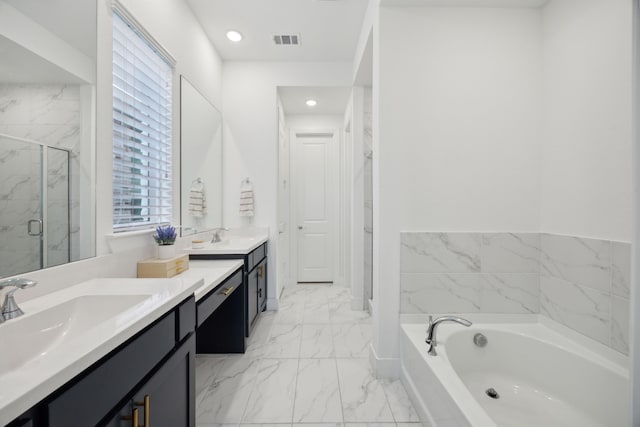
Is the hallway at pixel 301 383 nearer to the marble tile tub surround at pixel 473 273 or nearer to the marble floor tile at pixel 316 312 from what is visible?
the marble floor tile at pixel 316 312

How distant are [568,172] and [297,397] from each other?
210 cm

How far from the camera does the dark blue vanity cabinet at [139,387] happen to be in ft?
1.95

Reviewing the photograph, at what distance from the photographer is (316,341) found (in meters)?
2.44

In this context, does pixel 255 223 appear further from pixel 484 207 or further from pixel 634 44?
pixel 634 44

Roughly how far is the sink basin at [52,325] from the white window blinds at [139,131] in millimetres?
605

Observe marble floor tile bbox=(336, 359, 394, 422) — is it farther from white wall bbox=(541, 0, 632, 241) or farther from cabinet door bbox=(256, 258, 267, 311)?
white wall bbox=(541, 0, 632, 241)

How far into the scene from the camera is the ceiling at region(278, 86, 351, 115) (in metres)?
3.28

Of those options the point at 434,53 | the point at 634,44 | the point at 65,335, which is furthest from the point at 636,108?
the point at 65,335

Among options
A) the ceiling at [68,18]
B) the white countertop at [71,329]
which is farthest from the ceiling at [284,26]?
the white countertop at [71,329]

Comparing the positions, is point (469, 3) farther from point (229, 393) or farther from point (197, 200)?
point (229, 393)

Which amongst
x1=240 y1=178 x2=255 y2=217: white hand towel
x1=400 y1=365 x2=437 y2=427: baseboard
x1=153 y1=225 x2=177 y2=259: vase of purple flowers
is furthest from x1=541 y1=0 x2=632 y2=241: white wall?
x1=240 y1=178 x2=255 y2=217: white hand towel

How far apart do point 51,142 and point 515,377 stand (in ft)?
8.37

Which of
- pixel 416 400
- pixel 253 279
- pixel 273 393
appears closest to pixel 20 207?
pixel 273 393

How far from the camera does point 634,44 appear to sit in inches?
31.8
